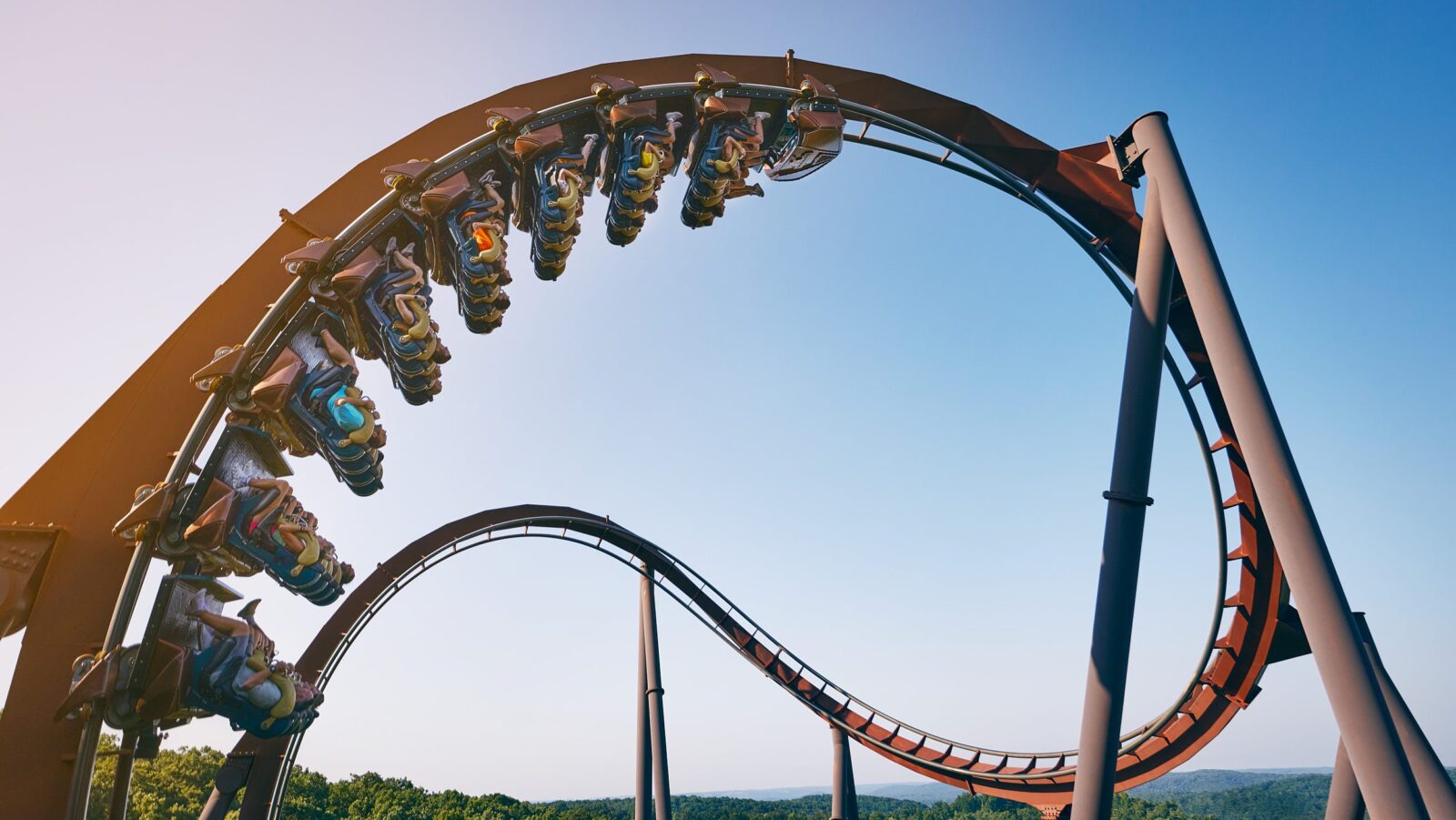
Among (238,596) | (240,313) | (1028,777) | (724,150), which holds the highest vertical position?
(724,150)

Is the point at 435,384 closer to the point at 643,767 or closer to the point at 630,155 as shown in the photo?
the point at 630,155

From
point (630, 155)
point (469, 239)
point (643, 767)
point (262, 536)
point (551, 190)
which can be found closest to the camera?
point (262, 536)

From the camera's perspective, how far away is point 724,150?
6676 mm

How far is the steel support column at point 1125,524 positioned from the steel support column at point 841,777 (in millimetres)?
9578

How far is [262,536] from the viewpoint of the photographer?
4859 mm

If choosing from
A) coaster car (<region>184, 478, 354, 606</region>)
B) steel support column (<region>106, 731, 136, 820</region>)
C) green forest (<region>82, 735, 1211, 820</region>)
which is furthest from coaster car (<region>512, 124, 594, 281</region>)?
Answer: green forest (<region>82, 735, 1211, 820</region>)

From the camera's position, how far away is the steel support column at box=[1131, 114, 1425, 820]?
3.76m

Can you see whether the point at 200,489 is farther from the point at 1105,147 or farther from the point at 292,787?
the point at 292,787

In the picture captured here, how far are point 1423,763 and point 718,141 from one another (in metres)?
7.25

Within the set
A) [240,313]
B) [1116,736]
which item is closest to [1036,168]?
[1116,736]

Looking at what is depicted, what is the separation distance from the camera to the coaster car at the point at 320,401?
5012 millimetres

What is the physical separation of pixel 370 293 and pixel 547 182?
1.53 meters

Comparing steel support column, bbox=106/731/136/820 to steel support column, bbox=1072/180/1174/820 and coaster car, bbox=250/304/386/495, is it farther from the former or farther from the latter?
steel support column, bbox=1072/180/1174/820

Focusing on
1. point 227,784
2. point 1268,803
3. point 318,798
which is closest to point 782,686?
point 227,784
